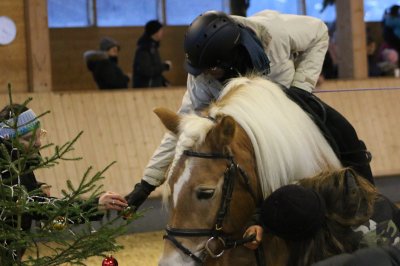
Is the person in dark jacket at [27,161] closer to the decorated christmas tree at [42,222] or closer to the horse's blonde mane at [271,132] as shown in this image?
A: the decorated christmas tree at [42,222]

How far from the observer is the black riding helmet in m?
4.40

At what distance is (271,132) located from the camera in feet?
12.9

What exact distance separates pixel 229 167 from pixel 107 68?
7131 millimetres

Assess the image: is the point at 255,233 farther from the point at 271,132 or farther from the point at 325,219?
the point at 271,132

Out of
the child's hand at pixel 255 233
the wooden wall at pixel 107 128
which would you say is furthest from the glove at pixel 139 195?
the wooden wall at pixel 107 128

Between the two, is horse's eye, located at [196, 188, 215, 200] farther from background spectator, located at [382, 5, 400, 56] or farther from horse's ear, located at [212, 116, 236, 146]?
background spectator, located at [382, 5, 400, 56]

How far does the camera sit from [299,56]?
5.00m

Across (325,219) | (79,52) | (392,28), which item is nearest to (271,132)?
(325,219)

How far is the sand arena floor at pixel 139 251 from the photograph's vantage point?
8032 mm

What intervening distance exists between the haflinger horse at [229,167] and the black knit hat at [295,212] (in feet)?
0.73

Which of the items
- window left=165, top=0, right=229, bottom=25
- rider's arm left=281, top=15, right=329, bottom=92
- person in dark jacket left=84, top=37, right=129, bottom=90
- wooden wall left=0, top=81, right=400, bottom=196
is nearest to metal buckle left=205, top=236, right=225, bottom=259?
rider's arm left=281, top=15, right=329, bottom=92

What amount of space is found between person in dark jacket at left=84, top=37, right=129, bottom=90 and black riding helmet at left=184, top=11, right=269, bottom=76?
6.19 m

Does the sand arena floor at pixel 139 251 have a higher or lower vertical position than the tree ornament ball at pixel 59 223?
lower

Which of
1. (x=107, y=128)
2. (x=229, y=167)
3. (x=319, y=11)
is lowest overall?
(x=107, y=128)
